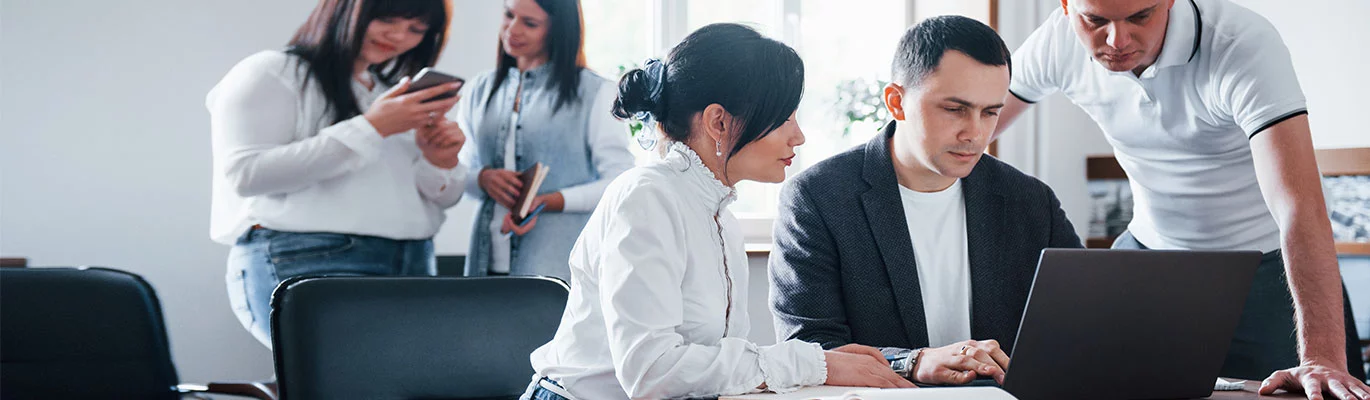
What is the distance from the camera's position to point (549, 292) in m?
1.49

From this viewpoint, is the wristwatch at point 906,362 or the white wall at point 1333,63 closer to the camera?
the wristwatch at point 906,362

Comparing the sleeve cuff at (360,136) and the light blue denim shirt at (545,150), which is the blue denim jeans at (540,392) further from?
the light blue denim shirt at (545,150)

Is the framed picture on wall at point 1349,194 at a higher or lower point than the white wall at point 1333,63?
lower

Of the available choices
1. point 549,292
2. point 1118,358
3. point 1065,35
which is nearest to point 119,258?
point 549,292

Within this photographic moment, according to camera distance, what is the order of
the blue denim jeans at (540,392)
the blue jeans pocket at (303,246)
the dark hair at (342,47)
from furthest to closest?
1. the dark hair at (342,47)
2. the blue jeans pocket at (303,246)
3. the blue denim jeans at (540,392)

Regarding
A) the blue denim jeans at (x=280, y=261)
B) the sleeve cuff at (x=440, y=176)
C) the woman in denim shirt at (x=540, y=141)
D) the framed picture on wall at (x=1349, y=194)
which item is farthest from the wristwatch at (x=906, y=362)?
the framed picture on wall at (x=1349, y=194)

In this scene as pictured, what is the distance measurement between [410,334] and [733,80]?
1.63ft

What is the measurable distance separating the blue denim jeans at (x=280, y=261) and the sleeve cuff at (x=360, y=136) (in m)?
0.18

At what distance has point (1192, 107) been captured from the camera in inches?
71.0

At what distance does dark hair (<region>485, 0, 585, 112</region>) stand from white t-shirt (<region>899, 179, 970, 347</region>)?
1.25 metres

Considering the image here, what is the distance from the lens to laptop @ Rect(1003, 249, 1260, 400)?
1.08 metres

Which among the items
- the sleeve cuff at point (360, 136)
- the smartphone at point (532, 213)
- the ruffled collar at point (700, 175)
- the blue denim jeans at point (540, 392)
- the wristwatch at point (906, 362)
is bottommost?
the smartphone at point (532, 213)

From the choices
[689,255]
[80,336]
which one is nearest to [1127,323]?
[689,255]

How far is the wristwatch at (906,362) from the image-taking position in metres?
1.33
